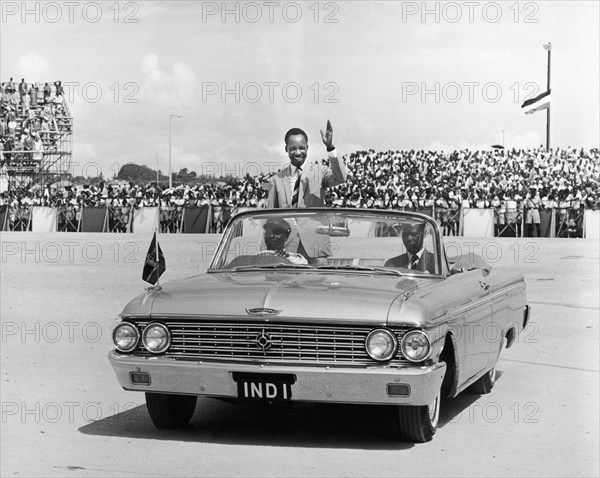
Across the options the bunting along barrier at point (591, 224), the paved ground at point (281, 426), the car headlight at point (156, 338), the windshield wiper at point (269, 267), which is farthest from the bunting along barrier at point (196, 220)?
the car headlight at point (156, 338)

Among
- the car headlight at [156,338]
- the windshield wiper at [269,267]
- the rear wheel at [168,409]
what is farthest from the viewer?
the windshield wiper at [269,267]

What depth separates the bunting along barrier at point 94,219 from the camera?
4062cm

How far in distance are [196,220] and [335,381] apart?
33.2 meters

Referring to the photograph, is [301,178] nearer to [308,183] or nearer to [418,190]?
[308,183]

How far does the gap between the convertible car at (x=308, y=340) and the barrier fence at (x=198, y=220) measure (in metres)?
28.9

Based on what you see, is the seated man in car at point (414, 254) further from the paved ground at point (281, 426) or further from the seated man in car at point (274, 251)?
the paved ground at point (281, 426)

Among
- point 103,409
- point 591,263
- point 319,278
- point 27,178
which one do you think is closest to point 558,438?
point 319,278

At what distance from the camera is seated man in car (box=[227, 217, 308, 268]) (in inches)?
314

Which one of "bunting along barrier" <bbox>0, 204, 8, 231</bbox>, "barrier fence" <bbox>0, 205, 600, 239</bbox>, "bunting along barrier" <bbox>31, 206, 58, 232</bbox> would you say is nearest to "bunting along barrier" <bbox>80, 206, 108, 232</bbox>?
"barrier fence" <bbox>0, 205, 600, 239</bbox>

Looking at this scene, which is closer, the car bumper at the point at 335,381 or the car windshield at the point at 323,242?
the car bumper at the point at 335,381

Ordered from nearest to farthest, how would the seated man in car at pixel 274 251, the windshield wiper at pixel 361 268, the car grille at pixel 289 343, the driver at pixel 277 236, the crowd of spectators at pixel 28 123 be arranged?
the car grille at pixel 289 343, the windshield wiper at pixel 361 268, the seated man in car at pixel 274 251, the driver at pixel 277 236, the crowd of spectators at pixel 28 123

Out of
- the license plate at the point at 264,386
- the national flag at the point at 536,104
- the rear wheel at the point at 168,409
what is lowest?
the rear wheel at the point at 168,409

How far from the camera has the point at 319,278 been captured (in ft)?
23.9

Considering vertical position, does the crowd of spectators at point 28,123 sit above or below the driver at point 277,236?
above
